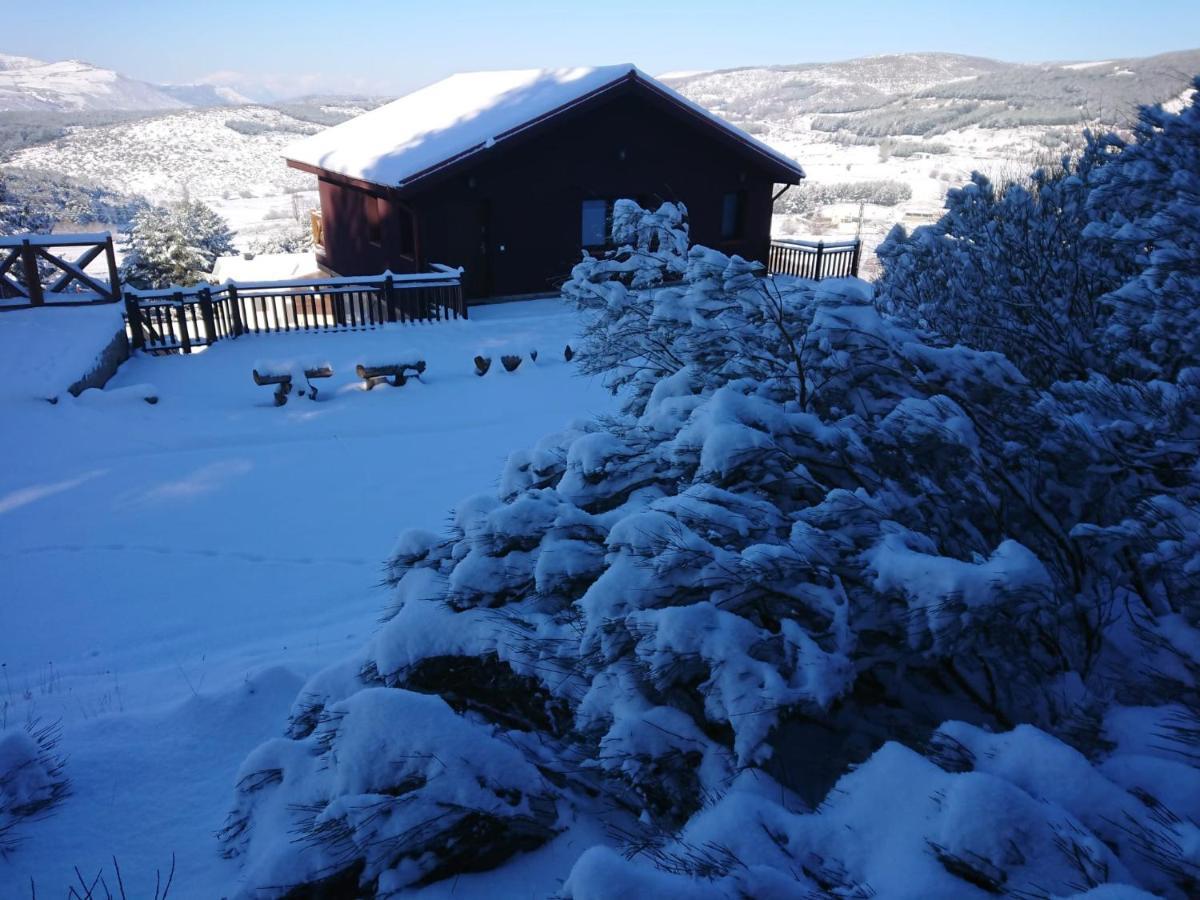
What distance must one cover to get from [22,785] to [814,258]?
21489 millimetres

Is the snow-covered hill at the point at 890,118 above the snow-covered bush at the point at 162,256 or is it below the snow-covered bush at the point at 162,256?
above

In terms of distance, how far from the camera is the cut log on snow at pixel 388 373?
1230 cm

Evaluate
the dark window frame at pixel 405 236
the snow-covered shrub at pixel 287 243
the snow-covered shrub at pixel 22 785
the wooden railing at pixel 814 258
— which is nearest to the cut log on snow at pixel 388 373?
the dark window frame at pixel 405 236

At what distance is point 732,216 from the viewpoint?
72.0 feet

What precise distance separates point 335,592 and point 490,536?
3.98 meters

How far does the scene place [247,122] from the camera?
112 meters

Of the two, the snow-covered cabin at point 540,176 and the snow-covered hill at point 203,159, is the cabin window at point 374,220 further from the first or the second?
the snow-covered hill at point 203,159

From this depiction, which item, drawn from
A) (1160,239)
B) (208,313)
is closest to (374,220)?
(208,313)

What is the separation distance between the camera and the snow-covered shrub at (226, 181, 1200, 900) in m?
2.13

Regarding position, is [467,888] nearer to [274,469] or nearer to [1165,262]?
[1165,262]

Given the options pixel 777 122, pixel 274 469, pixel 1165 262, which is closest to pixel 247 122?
pixel 777 122

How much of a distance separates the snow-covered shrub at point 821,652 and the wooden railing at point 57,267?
1230 cm

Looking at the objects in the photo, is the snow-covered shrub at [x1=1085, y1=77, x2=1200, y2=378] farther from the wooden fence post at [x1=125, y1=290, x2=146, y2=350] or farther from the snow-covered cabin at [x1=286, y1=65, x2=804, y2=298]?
the wooden fence post at [x1=125, y1=290, x2=146, y2=350]

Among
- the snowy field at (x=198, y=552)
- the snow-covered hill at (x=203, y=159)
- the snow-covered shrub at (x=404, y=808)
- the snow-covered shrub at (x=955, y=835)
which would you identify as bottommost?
the snowy field at (x=198, y=552)
